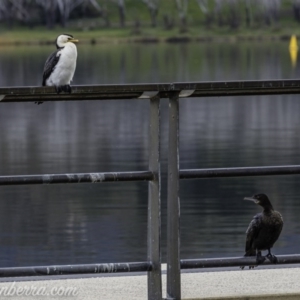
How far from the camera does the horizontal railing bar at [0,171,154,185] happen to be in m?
4.37

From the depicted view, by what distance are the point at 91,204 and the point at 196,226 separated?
7.07ft

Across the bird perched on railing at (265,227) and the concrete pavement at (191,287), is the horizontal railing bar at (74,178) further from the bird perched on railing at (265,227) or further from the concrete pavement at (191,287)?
the bird perched on railing at (265,227)

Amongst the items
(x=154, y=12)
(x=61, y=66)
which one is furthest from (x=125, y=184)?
(x=154, y=12)

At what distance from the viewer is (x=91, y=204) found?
13383mm

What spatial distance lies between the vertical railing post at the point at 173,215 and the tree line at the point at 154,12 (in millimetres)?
100816

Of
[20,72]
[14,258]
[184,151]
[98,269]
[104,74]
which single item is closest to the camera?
[98,269]

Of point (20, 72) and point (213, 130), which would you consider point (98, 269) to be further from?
point (20, 72)

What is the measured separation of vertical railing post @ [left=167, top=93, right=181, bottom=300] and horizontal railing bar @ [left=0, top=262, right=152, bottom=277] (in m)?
0.11

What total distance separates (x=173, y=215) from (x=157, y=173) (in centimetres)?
19

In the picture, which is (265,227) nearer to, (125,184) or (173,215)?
(173,215)

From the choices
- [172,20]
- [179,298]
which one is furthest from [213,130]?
[172,20]


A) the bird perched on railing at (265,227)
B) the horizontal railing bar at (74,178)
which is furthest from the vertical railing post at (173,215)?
the bird perched on railing at (265,227)

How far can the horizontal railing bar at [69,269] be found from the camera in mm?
4363

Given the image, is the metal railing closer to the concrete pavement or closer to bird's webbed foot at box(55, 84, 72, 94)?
bird's webbed foot at box(55, 84, 72, 94)
